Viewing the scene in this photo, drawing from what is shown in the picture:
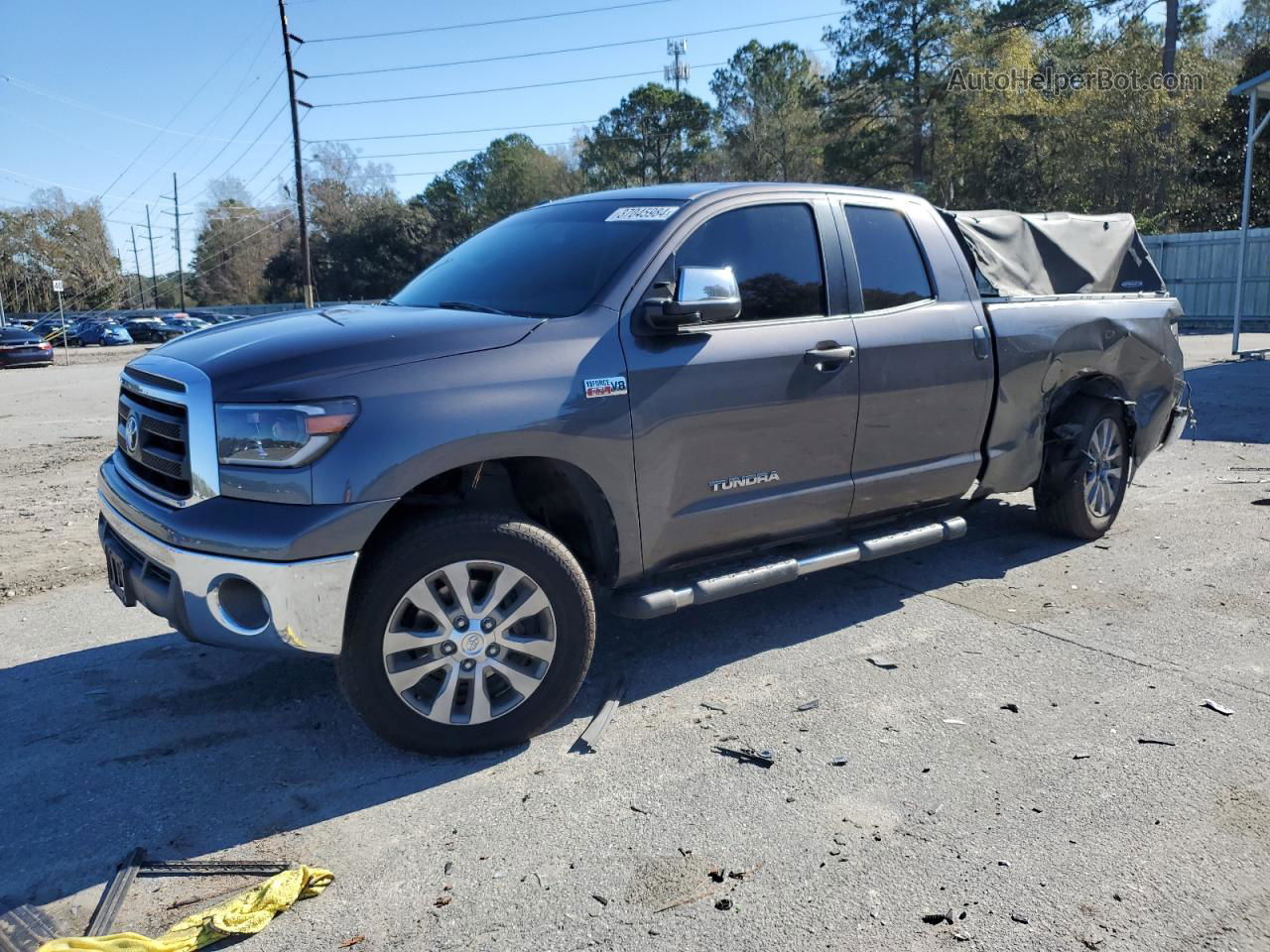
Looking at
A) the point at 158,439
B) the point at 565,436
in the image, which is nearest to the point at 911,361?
the point at 565,436

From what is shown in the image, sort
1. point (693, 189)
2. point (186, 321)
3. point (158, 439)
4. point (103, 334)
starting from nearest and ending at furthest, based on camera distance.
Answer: point (158, 439) < point (693, 189) < point (103, 334) < point (186, 321)

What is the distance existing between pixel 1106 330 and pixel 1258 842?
3.68 metres

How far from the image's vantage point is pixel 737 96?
61.0m

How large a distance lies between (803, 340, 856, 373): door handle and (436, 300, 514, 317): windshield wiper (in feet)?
4.50

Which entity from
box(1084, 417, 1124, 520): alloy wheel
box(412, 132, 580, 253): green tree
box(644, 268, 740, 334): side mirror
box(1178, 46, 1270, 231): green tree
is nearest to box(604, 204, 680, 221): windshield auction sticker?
box(644, 268, 740, 334): side mirror

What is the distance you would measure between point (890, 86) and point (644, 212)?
44.4 m

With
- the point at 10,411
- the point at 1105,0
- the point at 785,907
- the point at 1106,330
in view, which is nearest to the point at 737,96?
the point at 1105,0

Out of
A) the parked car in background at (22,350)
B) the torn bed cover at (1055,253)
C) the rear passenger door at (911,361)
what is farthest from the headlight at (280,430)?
the parked car in background at (22,350)

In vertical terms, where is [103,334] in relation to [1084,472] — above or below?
above

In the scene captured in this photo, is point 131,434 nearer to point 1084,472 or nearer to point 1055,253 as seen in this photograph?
point 1084,472

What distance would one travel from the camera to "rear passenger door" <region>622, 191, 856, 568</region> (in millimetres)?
3891

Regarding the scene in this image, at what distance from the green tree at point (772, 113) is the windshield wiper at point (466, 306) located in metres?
46.0

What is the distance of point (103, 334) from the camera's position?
5188 centimetres

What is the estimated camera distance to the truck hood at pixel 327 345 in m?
3.24
